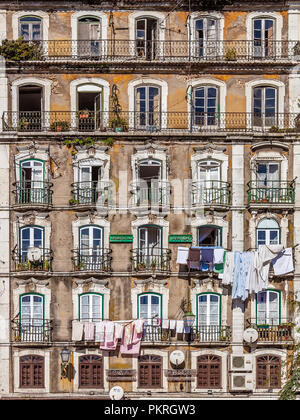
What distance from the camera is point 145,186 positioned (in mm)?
30469

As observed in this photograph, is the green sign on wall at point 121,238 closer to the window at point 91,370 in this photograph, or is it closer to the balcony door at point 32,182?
the balcony door at point 32,182

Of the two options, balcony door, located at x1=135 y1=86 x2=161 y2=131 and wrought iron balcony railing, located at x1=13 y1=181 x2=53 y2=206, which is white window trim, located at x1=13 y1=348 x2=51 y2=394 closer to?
wrought iron balcony railing, located at x1=13 y1=181 x2=53 y2=206

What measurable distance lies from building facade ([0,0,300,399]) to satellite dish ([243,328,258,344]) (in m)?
0.46

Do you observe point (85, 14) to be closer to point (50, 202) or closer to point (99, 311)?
point (50, 202)

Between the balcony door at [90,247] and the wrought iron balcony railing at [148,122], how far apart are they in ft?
15.9

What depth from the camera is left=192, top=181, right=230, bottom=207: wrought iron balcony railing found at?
3006 cm

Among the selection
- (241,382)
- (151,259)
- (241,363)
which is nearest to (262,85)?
(151,259)

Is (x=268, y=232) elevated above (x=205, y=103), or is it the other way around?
(x=205, y=103)

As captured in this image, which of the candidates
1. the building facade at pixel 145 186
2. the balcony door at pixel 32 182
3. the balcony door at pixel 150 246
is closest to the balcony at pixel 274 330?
the building facade at pixel 145 186

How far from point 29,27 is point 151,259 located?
12.8 meters

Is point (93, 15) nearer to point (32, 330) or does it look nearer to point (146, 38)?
point (146, 38)

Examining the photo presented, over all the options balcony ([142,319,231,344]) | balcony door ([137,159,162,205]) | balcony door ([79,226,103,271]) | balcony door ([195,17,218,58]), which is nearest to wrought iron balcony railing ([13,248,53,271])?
balcony door ([79,226,103,271])

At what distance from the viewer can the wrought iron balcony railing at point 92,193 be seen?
3000cm

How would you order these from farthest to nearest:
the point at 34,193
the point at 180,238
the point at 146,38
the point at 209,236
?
the point at 146,38
the point at 209,236
the point at 34,193
the point at 180,238
